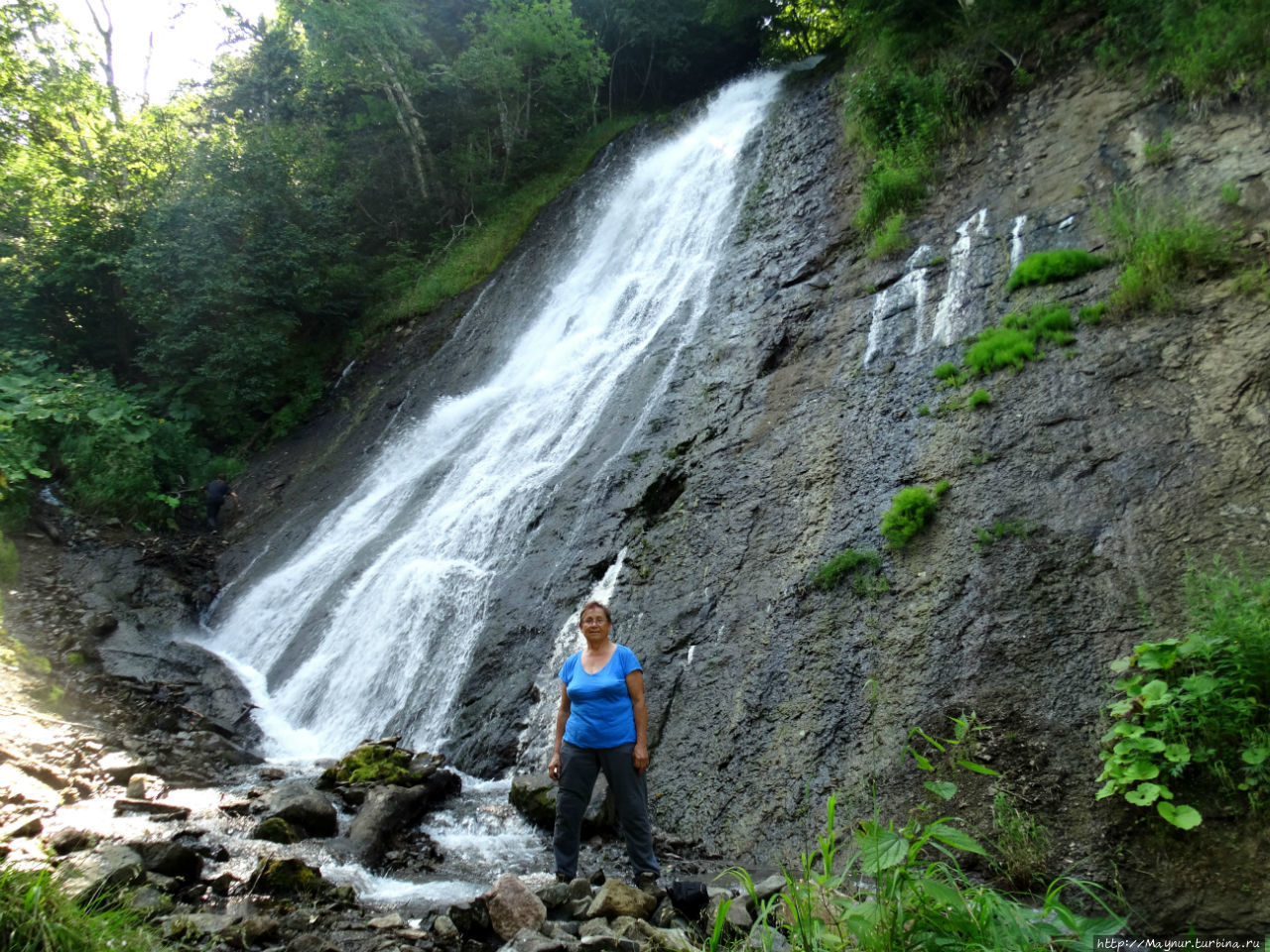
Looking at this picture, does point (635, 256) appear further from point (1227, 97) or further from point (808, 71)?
point (1227, 97)

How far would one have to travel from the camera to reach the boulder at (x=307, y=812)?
18.6 ft

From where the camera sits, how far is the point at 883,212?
31.4 feet

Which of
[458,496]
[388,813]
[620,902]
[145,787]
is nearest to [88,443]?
[458,496]

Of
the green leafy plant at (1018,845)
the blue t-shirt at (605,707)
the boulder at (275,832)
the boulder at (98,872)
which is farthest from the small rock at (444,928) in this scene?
the green leafy plant at (1018,845)

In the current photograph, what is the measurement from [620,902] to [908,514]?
11.9 ft

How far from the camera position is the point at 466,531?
10.0 metres

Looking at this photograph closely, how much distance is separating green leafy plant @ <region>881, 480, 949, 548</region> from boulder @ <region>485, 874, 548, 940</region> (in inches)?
146

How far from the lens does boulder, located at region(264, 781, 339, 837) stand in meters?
5.66

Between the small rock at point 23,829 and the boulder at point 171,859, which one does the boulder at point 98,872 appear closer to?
the boulder at point 171,859

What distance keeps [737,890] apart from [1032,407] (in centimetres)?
434

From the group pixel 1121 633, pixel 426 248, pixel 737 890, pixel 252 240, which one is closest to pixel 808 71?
pixel 426 248

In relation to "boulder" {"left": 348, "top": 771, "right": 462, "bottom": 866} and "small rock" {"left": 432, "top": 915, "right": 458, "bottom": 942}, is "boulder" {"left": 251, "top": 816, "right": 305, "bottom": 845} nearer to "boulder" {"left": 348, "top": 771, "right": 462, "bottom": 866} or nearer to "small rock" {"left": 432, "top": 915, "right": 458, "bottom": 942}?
"boulder" {"left": 348, "top": 771, "right": 462, "bottom": 866}

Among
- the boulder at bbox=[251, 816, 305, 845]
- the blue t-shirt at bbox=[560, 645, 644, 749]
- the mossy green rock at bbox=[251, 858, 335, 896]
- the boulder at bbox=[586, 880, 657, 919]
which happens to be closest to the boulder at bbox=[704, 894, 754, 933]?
the boulder at bbox=[586, 880, 657, 919]

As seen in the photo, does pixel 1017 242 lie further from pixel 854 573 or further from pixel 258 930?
pixel 258 930
